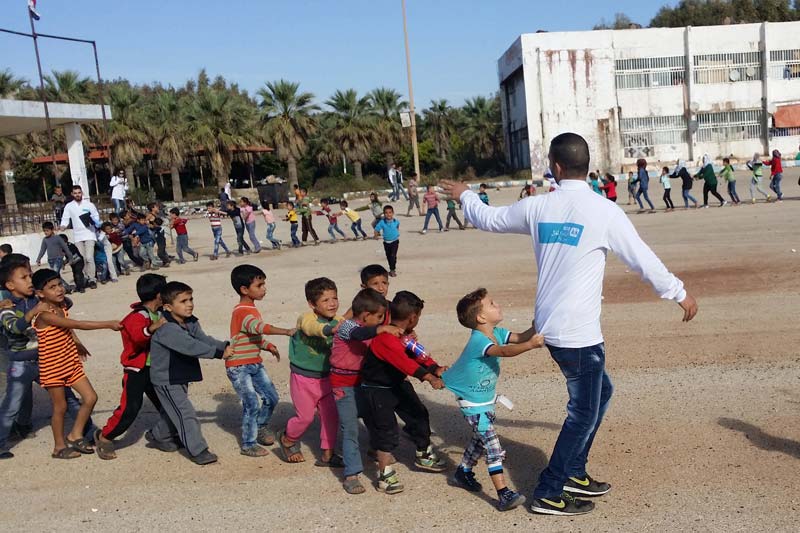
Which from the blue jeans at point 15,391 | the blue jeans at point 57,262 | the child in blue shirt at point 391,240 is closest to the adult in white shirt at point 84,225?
the blue jeans at point 57,262

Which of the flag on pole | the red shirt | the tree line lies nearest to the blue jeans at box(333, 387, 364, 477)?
the red shirt

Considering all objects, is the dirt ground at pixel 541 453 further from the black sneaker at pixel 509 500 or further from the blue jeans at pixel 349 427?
the blue jeans at pixel 349 427

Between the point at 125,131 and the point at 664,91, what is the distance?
1333 inches

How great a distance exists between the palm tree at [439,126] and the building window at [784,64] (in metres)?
23.8

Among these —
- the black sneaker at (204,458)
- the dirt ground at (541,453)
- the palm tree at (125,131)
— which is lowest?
the dirt ground at (541,453)

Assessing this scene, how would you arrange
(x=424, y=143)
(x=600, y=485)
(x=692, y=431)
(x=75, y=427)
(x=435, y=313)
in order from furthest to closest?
(x=424, y=143), (x=435, y=313), (x=75, y=427), (x=692, y=431), (x=600, y=485)

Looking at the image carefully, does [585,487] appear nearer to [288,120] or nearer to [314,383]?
[314,383]

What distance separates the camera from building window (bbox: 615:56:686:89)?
4672 centimetres

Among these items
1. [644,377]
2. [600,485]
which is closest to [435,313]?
[644,377]

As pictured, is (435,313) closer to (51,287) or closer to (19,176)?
(51,287)

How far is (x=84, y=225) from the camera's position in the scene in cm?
1559

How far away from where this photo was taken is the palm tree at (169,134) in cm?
4506

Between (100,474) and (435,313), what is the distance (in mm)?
5861

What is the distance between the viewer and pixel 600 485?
450 cm
